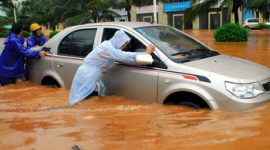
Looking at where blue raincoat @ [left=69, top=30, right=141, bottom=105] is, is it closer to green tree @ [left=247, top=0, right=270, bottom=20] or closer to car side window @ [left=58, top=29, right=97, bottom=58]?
car side window @ [left=58, top=29, right=97, bottom=58]

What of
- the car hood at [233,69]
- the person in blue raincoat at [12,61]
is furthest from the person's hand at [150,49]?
the person in blue raincoat at [12,61]

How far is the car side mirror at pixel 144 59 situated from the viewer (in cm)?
420

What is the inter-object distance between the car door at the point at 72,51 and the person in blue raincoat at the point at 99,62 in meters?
0.55

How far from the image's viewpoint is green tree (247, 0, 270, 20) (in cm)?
1882

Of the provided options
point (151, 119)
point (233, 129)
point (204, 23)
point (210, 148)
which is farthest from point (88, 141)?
point (204, 23)

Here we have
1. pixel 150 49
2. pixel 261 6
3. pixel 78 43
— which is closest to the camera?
pixel 150 49

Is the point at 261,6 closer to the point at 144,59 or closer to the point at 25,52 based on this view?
the point at 25,52

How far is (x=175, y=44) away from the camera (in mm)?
4738

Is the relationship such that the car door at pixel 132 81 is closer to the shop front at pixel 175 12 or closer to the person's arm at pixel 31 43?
the person's arm at pixel 31 43

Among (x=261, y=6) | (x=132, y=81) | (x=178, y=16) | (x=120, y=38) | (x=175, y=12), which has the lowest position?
(x=132, y=81)

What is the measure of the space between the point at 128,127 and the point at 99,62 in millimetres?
1287

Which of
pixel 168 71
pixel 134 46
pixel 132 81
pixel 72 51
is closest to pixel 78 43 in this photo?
pixel 72 51

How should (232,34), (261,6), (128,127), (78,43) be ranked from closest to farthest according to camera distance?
(128,127), (78,43), (232,34), (261,6)

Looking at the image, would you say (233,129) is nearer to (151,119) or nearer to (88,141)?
(151,119)
